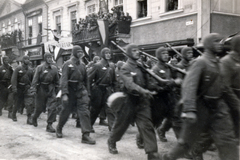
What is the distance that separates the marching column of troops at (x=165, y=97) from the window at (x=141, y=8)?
32.1ft

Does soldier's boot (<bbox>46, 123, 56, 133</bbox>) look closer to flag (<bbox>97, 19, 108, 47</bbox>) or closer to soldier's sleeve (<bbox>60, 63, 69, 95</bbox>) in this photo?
soldier's sleeve (<bbox>60, 63, 69, 95</bbox>)

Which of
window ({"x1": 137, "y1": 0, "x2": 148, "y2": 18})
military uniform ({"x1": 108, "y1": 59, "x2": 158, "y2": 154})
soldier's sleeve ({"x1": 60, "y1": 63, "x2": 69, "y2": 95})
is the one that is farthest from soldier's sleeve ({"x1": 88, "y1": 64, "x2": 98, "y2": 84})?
window ({"x1": 137, "y1": 0, "x2": 148, "y2": 18})

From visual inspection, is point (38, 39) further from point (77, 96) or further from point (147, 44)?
point (77, 96)

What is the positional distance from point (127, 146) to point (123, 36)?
1191cm

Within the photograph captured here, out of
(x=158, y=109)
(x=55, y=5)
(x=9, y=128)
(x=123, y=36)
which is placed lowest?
(x=9, y=128)

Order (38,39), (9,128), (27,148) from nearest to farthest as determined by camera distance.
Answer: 1. (27,148)
2. (9,128)
3. (38,39)

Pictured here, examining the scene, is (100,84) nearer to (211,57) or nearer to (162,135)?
(162,135)

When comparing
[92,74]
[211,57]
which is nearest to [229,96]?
[211,57]

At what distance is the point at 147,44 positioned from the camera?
16578 mm

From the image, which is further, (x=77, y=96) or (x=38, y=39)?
(x=38, y=39)

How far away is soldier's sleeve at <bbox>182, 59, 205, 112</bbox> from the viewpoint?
13.2 feet

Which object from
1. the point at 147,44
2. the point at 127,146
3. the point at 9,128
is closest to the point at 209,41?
the point at 127,146

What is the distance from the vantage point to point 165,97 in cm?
573

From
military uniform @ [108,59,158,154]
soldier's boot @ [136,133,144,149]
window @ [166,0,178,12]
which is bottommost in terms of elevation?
soldier's boot @ [136,133,144,149]
